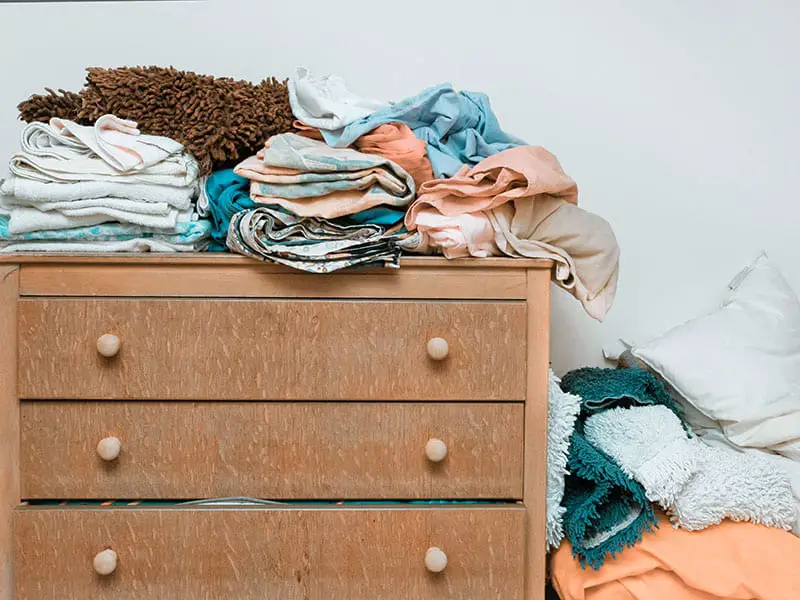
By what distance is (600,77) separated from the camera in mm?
1802

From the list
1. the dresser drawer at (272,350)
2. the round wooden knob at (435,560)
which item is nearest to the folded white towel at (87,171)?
the dresser drawer at (272,350)

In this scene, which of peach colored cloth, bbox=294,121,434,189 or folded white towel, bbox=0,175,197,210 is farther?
peach colored cloth, bbox=294,121,434,189

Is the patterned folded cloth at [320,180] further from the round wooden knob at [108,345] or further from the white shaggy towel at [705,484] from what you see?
the white shaggy towel at [705,484]

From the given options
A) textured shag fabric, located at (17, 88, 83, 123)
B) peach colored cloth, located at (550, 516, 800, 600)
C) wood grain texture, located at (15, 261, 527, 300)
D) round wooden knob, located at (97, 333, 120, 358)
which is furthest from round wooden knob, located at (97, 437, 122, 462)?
peach colored cloth, located at (550, 516, 800, 600)

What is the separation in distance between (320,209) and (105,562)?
694 mm

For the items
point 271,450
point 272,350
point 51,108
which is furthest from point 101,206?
point 271,450

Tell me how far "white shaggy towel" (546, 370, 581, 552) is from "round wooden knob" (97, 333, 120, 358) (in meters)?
0.76

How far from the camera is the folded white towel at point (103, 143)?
1.25 metres

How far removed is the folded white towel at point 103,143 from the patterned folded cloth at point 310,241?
0.62ft

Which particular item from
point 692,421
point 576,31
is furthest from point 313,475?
point 576,31

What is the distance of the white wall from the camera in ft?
5.70

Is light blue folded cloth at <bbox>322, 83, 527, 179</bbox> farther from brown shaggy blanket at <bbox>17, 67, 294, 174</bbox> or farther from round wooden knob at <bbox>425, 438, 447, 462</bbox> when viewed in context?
round wooden knob at <bbox>425, 438, 447, 462</bbox>

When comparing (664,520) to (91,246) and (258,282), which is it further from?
(91,246)

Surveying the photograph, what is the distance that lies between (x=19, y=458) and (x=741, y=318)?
152 centimetres
